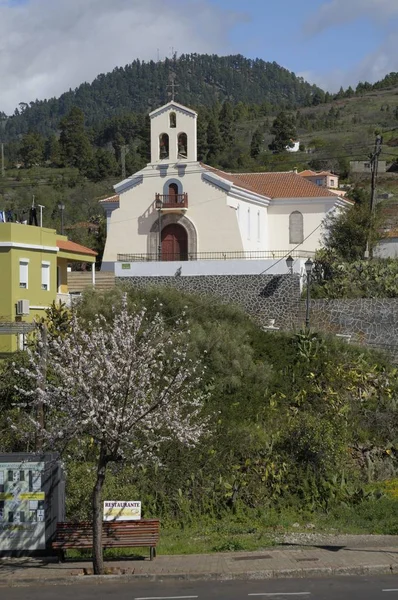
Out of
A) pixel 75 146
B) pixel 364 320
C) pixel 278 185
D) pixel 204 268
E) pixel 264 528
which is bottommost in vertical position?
pixel 264 528

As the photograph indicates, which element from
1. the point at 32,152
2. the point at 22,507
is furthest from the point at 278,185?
the point at 32,152

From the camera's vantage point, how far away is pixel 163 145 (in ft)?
141

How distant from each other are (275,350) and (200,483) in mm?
7955

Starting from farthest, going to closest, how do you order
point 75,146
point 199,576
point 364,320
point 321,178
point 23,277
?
point 75,146 → point 321,178 → point 364,320 → point 23,277 → point 199,576

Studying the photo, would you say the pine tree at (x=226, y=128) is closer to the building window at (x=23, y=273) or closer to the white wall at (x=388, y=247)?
the white wall at (x=388, y=247)

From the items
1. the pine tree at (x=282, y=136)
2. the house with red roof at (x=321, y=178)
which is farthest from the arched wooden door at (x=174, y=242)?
the pine tree at (x=282, y=136)

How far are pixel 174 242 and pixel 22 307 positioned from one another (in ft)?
41.2

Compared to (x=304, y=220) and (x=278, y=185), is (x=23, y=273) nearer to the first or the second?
(x=304, y=220)

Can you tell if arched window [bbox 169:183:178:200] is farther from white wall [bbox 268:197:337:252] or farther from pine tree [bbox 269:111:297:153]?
pine tree [bbox 269:111:297:153]

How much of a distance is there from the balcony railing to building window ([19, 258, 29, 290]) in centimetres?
1080

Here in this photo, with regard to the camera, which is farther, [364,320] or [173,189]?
[173,189]

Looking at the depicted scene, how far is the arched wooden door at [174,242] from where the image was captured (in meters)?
41.2

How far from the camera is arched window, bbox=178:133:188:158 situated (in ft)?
139

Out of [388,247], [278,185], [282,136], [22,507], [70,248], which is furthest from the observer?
[282,136]
